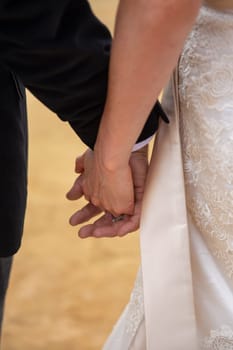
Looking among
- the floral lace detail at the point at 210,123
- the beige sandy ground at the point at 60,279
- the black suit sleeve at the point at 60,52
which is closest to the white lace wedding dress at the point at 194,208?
the floral lace detail at the point at 210,123

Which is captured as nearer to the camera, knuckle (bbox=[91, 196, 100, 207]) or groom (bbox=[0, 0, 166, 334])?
groom (bbox=[0, 0, 166, 334])

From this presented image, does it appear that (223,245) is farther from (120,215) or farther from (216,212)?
(120,215)

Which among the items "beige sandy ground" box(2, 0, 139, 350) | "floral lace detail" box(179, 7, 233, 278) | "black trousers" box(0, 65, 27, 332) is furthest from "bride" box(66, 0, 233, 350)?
"beige sandy ground" box(2, 0, 139, 350)

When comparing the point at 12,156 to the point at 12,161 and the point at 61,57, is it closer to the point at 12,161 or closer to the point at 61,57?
the point at 12,161

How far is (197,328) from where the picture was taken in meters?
1.17

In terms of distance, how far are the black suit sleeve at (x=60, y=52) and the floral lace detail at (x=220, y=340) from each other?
1.24 feet

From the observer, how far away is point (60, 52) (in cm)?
93

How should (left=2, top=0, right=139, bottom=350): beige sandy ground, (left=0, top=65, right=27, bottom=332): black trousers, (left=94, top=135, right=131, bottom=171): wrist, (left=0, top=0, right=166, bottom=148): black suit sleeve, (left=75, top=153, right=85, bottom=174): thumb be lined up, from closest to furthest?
(left=0, top=0, right=166, bottom=148): black suit sleeve → (left=94, top=135, right=131, bottom=171): wrist → (left=0, top=65, right=27, bottom=332): black trousers → (left=75, top=153, right=85, bottom=174): thumb → (left=2, top=0, right=139, bottom=350): beige sandy ground

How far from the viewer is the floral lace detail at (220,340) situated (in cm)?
113

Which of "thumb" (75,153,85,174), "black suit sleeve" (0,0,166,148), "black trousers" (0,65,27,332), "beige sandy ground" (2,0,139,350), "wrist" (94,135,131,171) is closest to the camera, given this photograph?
"black suit sleeve" (0,0,166,148)

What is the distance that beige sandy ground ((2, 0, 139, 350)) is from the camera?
1.90 meters

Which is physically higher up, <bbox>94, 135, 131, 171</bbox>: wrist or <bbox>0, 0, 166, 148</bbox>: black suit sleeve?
<bbox>0, 0, 166, 148</bbox>: black suit sleeve

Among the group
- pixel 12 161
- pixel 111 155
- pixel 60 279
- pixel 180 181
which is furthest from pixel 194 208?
pixel 60 279

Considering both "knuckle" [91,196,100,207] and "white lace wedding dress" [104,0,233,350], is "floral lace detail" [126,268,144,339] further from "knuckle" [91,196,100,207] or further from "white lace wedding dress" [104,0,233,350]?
"knuckle" [91,196,100,207]
